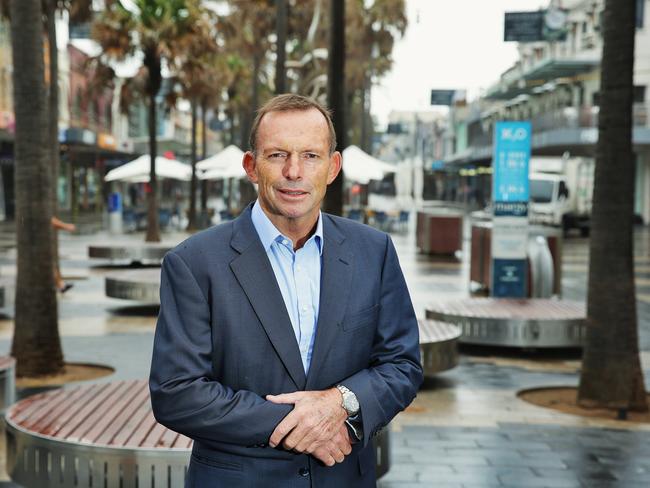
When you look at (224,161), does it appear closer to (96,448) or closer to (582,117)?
(582,117)

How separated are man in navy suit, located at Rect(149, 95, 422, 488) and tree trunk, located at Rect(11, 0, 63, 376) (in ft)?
23.1

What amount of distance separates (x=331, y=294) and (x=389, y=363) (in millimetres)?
245

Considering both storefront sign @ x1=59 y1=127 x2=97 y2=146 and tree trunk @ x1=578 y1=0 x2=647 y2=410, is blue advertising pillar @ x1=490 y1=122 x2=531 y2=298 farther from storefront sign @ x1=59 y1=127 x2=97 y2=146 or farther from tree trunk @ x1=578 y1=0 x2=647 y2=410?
storefront sign @ x1=59 y1=127 x2=97 y2=146

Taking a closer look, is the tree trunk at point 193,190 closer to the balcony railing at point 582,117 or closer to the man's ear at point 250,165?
the balcony railing at point 582,117

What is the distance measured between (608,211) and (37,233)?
4.95m

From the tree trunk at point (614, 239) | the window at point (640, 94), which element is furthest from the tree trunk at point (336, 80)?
the window at point (640, 94)

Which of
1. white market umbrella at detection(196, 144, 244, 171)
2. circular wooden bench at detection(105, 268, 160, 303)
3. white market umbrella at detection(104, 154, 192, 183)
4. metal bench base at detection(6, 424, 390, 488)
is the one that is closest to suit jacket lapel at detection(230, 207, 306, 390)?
metal bench base at detection(6, 424, 390, 488)

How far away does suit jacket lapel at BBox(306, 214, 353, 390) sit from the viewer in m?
2.64

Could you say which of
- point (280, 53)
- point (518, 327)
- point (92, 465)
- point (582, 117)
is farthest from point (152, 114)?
point (92, 465)

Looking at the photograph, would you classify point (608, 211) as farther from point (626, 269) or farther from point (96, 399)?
point (96, 399)

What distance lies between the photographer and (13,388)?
801 cm

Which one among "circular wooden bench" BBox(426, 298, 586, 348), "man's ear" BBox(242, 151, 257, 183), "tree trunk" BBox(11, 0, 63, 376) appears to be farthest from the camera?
"circular wooden bench" BBox(426, 298, 586, 348)

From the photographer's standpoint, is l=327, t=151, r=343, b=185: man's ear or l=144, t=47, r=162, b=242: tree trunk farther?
l=144, t=47, r=162, b=242: tree trunk

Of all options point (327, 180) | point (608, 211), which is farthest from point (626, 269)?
point (327, 180)
